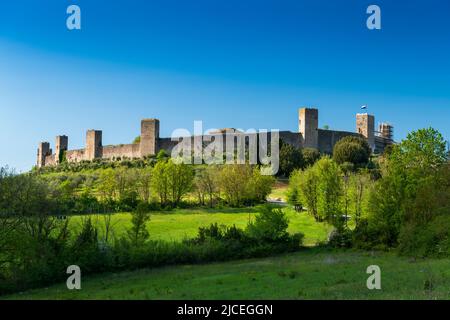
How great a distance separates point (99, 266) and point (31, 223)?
11.5 feet

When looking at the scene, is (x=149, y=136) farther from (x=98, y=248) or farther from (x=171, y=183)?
(x=98, y=248)

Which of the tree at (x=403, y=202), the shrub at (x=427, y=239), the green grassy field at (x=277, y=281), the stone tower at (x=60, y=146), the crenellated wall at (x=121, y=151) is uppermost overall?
the stone tower at (x=60, y=146)

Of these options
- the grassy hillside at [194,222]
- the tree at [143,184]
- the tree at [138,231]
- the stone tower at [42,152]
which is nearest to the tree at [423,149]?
the grassy hillside at [194,222]

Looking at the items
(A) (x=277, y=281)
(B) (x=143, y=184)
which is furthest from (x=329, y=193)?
(A) (x=277, y=281)

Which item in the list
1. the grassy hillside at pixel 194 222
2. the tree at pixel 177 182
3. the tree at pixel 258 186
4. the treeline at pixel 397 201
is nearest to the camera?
the treeline at pixel 397 201

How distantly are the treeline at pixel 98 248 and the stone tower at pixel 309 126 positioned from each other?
51433 millimetres

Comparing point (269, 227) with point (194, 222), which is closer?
point (269, 227)

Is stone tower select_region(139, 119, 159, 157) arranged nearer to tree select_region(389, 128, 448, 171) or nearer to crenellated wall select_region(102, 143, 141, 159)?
crenellated wall select_region(102, 143, 141, 159)

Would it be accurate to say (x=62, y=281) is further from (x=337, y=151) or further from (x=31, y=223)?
(x=337, y=151)

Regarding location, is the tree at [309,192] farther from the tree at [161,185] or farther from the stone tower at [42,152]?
the stone tower at [42,152]

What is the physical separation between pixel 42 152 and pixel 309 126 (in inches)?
2223

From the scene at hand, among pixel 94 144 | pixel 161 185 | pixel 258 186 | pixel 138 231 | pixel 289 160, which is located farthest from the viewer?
pixel 94 144

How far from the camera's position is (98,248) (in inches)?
962

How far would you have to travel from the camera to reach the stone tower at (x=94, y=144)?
295ft
